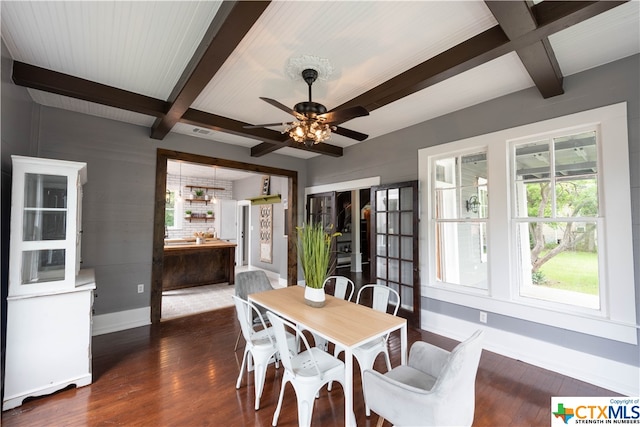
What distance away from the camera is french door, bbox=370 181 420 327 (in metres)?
3.76

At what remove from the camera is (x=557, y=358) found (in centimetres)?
264

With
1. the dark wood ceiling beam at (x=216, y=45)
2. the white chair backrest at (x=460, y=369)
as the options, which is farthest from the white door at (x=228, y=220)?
the white chair backrest at (x=460, y=369)

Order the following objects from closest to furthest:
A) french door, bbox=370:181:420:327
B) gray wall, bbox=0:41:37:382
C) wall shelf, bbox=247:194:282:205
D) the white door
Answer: gray wall, bbox=0:41:37:382, french door, bbox=370:181:420:327, wall shelf, bbox=247:194:282:205, the white door

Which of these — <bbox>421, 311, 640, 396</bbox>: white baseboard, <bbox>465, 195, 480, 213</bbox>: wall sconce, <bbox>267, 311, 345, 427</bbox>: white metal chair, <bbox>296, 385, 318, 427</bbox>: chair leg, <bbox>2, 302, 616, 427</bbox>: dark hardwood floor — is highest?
<bbox>465, 195, 480, 213</bbox>: wall sconce

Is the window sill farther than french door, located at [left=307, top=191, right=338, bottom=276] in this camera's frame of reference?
No

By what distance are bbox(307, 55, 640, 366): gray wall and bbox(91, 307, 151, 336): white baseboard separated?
395 centimetres

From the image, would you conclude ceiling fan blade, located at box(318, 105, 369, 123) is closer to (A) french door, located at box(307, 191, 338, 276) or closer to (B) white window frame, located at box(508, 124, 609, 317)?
(B) white window frame, located at box(508, 124, 609, 317)

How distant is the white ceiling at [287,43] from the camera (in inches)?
72.1

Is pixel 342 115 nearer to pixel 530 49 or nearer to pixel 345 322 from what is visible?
pixel 530 49

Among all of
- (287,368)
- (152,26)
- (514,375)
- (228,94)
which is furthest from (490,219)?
(152,26)

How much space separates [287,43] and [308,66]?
1.01 ft

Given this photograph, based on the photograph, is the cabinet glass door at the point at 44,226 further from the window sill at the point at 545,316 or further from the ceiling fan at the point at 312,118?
the window sill at the point at 545,316

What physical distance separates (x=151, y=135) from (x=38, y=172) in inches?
71.6

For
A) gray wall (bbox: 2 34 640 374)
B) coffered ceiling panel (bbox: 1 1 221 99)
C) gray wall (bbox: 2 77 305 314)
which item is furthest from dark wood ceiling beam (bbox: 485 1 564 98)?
gray wall (bbox: 2 77 305 314)
